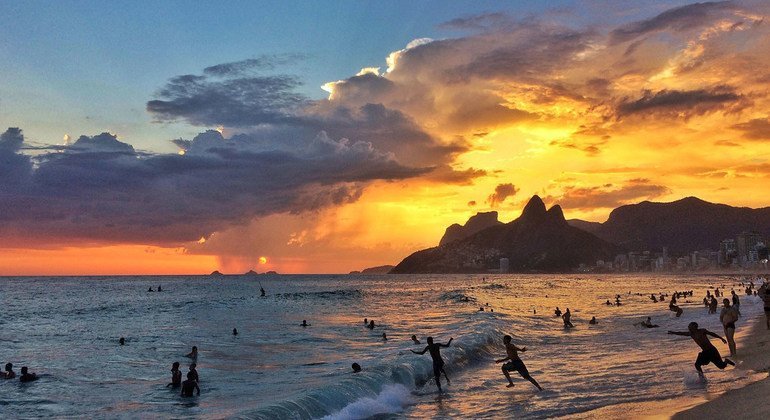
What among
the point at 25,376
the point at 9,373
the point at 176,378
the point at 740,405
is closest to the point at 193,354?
the point at 176,378

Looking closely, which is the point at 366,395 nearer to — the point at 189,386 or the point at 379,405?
the point at 379,405

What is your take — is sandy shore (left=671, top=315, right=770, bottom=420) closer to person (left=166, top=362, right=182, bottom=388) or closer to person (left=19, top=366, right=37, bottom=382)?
person (left=166, top=362, right=182, bottom=388)

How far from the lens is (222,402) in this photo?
2116 cm

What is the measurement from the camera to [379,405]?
63.7 feet

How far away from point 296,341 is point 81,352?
1382 centimetres

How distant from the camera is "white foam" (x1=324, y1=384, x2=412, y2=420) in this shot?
18.3m

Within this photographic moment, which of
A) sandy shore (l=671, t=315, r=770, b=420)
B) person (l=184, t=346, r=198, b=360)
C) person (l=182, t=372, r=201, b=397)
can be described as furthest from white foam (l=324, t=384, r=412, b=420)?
person (l=184, t=346, r=198, b=360)

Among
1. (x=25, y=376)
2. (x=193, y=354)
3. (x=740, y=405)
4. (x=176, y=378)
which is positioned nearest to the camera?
(x=740, y=405)

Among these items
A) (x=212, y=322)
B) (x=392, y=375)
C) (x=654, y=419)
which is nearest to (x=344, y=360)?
(x=392, y=375)

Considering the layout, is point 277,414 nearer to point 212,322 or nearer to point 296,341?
point 296,341

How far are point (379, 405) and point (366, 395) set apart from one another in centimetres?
113

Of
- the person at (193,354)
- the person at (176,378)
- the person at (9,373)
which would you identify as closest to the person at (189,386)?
the person at (176,378)

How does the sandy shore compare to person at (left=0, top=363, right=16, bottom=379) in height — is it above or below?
above

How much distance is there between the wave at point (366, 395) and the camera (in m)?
17.8
